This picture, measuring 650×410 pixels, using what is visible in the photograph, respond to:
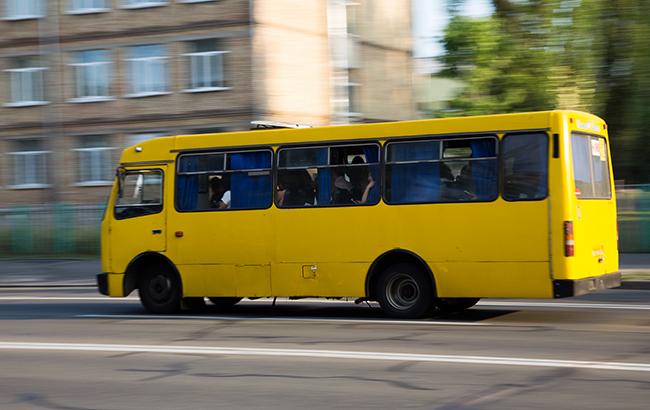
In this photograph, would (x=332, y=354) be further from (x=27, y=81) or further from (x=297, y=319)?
(x=27, y=81)

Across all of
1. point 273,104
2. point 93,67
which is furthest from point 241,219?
point 93,67

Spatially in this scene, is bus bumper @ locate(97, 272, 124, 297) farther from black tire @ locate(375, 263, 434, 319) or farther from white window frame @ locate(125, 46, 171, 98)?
white window frame @ locate(125, 46, 171, 98)

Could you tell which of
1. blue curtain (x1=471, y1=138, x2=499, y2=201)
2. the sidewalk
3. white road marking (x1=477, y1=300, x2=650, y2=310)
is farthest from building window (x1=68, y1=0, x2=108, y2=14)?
blue curtain (x1=471, y1=138, x2=499, y2=201)

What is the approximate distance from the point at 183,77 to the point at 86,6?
15.2 feet

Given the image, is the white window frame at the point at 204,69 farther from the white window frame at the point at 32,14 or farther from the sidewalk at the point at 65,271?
the sidewalk at the point at 65,271

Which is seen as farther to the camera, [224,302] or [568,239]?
[224,302]

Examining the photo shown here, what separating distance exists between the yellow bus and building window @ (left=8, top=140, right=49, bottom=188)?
2372 centimetres

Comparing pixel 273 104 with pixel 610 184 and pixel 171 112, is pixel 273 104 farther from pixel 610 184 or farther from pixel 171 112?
pixel 610 184

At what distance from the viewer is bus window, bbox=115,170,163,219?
625 inches

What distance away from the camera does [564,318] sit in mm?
13523

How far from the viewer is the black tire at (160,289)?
1562cm

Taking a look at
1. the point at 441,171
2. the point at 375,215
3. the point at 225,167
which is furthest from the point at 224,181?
the point at 441,171

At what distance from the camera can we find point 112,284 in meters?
16.0

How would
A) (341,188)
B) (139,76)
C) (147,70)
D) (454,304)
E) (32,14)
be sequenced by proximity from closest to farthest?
(341,188)
(454,304)
(147,70)
(139,76)
(32,14)
